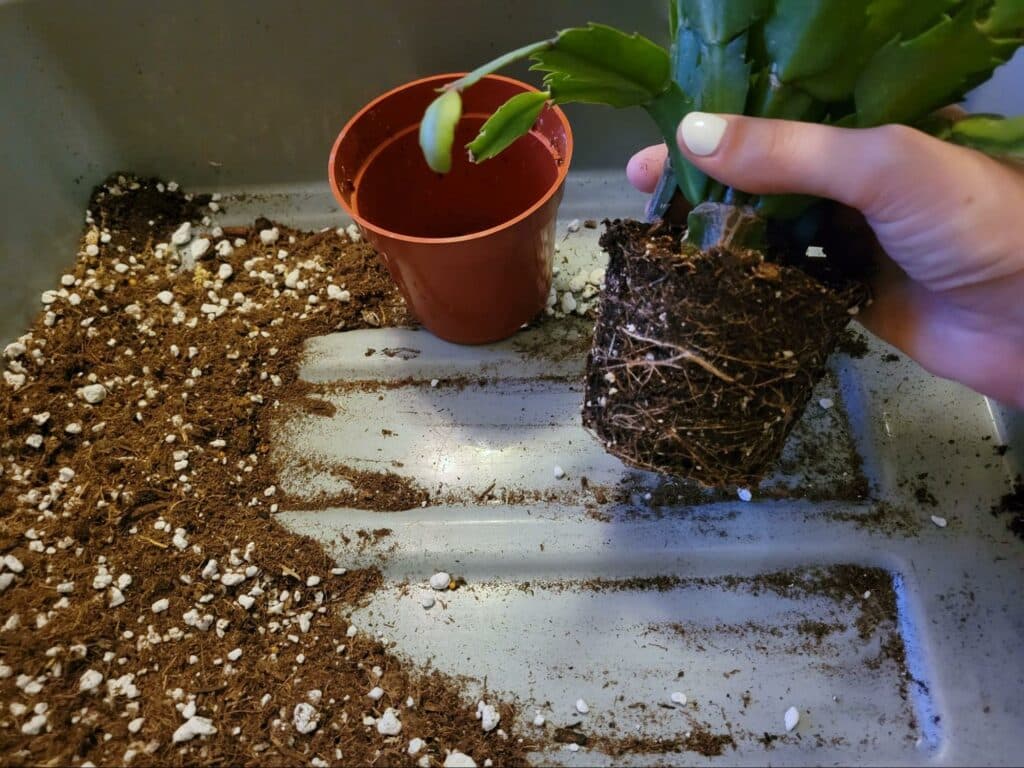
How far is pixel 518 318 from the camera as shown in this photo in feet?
3.31

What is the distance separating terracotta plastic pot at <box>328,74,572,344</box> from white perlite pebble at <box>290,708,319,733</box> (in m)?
0.49

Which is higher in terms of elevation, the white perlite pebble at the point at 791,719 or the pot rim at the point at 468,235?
the pot rim at the point at 468,235

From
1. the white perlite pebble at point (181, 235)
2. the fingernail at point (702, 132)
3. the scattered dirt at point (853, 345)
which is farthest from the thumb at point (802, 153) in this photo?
the white perlite pebble at point (181, 235)

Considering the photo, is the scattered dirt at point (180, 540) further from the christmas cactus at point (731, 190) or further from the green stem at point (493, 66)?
the green stem at point (493, 66)

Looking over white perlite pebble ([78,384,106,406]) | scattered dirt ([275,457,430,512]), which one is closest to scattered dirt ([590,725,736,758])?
scattered dirt ([275,457,430,512])

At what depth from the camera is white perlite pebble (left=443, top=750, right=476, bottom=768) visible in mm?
750

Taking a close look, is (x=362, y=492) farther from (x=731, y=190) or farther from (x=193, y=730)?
(x=731, y=190)

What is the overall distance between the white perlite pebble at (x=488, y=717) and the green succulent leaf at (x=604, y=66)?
621 mm

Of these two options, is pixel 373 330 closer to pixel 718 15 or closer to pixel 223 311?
pixel 223 311

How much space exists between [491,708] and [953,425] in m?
0.67

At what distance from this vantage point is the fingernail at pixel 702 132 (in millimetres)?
584

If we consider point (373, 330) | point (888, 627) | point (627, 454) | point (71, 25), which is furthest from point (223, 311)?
point (888, 627)

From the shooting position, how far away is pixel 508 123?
2.19 ft

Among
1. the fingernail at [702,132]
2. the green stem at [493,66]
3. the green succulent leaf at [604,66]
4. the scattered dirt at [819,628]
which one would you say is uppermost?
the green stem at [493,66]
